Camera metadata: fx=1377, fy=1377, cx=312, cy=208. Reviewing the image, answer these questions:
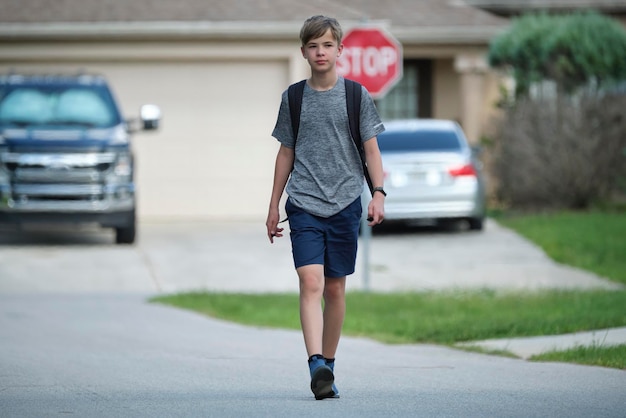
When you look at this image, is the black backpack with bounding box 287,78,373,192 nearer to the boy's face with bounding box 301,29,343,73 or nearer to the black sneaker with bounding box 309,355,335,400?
the boy's face with bounding box 301,29,343,73

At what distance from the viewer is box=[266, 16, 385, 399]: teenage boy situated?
688 cm

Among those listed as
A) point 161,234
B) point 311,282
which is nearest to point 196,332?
point 311,282

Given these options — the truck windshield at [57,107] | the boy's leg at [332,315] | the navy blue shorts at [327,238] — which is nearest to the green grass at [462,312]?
the boy's leg at [332,315]

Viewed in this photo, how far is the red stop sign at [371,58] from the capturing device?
46.3 feet

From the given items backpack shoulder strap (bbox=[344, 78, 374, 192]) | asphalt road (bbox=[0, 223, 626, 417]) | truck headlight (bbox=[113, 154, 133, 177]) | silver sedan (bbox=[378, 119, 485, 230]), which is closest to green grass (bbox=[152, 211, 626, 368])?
asphalt road (bbox=[0, 223, 626, 417])

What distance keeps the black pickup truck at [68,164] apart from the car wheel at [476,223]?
4.93 meters

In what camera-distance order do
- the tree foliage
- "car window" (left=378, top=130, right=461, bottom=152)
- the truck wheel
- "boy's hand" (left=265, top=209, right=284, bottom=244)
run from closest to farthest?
"boy's hand" (left=265, top=209, right=284, bottom=244)
the truck wheel
"car window" (left=378, top=130, right=461, bottom=152)
the tree foliage

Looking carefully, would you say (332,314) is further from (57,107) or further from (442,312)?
(57,107)

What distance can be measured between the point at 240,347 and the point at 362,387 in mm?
2444

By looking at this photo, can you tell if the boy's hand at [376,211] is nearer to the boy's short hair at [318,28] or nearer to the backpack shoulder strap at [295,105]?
the backpack shoulder strap at [295,105]

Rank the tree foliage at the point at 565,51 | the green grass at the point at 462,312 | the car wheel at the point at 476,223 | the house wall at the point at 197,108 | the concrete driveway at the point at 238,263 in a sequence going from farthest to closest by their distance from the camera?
the tree foliage at the point at 565,51, the house wall at the point at 197,108, the car wheel at the point at 476,223, the concrete driveway at the point at 238,263, the green grass at the point at 462,312

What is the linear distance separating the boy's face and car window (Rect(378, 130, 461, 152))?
12.9 metres

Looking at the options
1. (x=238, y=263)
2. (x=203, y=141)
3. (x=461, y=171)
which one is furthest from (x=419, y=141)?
(x=238, y=263)

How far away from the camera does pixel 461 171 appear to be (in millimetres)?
19375
